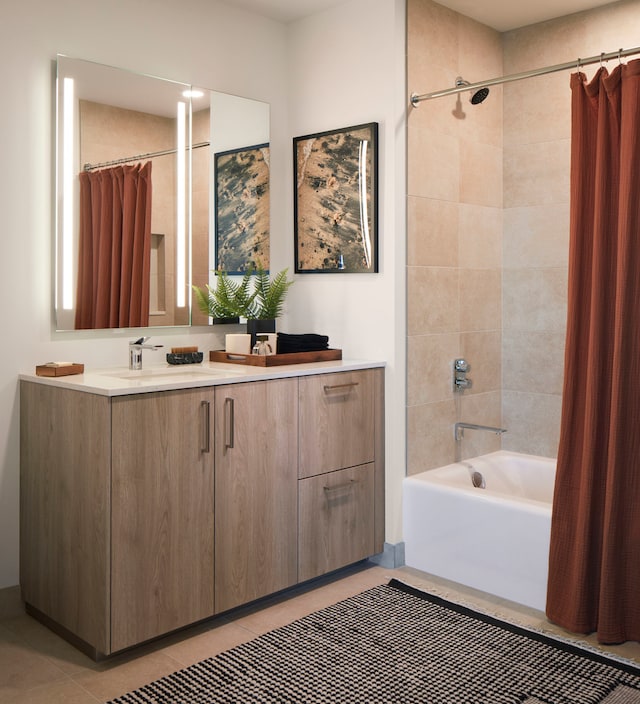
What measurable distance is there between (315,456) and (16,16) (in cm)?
200

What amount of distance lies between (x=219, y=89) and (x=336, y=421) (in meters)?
1.58

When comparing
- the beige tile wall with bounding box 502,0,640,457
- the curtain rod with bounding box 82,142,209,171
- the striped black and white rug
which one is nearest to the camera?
the striped black and white rug

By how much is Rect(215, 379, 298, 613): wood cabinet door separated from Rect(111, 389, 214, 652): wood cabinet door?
0.07 m

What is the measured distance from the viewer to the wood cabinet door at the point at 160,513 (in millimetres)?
2402

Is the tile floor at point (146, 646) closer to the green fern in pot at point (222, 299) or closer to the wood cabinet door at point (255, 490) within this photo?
the wood cabinet door at point (255, 490)

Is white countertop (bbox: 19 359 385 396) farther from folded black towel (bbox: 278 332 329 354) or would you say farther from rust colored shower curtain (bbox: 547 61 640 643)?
rust colored shower curtain (bbox: 547 61 640 643)

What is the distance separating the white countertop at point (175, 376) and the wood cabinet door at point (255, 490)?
44 millimetres

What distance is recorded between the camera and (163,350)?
10.6 ft

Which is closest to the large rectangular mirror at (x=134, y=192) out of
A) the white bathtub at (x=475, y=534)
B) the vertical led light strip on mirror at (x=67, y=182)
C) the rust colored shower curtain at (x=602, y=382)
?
the vertical led light strip on mirror at (x=67, y=182)

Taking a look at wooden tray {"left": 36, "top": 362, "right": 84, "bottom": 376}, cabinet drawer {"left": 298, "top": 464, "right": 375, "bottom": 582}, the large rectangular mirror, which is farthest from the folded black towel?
wooden tray {"left": 36, "top": 362, "right": 84, "bottom": 376}

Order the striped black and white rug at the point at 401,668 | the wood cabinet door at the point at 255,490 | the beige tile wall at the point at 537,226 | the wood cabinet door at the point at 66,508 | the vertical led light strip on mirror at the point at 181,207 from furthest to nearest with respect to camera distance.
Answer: the beige tile wall at the point at 537,226, the vertical led light strip on mirror at the point at 181,207, the wood cabinet door at the point at 255,490, the wood cabinet door at the point at 66,508, the striped black and white rug at the point at 401,668

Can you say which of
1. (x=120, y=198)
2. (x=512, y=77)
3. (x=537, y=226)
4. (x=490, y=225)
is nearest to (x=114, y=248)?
(x=120, y=198)

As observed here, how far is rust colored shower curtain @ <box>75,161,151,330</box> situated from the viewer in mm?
2914

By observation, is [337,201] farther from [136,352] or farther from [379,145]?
[136,352]
